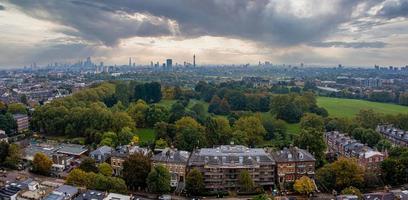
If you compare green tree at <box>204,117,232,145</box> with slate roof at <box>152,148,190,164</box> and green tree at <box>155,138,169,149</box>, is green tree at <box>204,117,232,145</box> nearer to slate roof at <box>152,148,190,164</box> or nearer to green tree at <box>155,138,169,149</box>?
green tree at <box>155,138,169,149</box>

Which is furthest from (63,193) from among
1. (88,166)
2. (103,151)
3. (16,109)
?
(16,109)

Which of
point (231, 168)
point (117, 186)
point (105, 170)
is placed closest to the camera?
point (117, 186)

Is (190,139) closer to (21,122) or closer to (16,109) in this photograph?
(21,122)

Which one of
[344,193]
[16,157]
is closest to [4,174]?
[16,157]

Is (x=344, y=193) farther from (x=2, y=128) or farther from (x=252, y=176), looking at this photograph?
(x=2, y=128)

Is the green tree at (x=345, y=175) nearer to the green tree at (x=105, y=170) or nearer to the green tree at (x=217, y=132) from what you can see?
the green tree at (x=217, y=132)

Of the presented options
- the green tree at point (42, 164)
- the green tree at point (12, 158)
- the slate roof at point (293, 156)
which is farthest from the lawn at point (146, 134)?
the slate roof at point (293, 156)

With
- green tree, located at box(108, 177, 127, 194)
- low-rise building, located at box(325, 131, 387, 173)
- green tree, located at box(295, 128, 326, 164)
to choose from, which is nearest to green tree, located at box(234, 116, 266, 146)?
green tree, located at box(295, 128, 326, 164)
